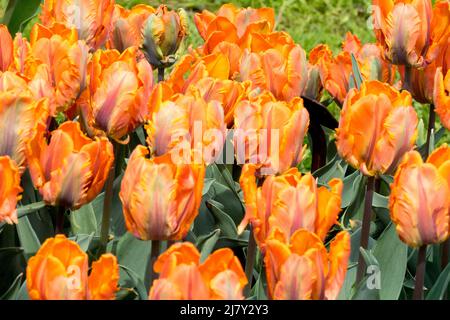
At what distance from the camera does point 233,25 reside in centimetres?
238

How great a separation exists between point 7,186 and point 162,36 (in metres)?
0.80

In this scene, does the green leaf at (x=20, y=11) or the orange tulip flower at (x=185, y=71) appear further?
the green leaf at (x=20, y=11)

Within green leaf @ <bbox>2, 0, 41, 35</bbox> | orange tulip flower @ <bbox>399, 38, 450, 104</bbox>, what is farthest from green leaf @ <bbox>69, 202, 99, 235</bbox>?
green leaf @ <bbox>2, 0, 41, 35</bbox>

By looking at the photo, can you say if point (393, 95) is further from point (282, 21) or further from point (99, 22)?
point (282, 21)

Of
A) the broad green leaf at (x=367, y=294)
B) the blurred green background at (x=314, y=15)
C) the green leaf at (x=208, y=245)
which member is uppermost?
the green leaf at (x=208, y=245)

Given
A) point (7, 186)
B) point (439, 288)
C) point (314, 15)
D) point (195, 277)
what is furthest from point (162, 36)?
point (314, 15)

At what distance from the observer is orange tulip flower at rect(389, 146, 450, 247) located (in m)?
1.52

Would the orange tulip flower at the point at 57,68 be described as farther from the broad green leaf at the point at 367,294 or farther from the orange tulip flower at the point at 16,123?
the broad green leaf at the point at 367,294

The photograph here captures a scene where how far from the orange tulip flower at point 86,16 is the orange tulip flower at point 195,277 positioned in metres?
1.09

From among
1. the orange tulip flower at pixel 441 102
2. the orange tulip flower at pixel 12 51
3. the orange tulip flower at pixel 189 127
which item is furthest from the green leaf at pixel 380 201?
the orange tulip flower at pixel 12 51

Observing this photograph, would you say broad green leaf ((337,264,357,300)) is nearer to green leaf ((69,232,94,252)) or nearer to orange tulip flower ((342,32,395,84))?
green leaf ((69,232,94,252))

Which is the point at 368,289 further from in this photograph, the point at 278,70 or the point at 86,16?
the point at 86,16

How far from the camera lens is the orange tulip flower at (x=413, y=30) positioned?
2170 millimetres

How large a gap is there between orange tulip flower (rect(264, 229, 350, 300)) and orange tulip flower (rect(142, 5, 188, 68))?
0.91m
